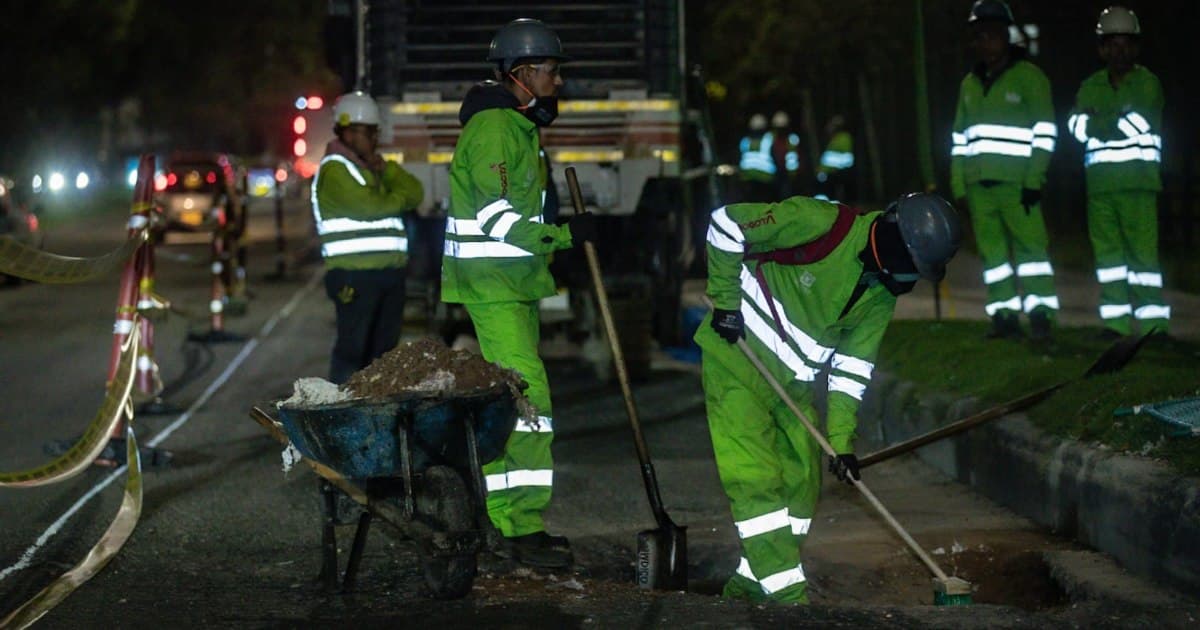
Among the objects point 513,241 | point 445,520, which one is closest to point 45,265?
point 513,241

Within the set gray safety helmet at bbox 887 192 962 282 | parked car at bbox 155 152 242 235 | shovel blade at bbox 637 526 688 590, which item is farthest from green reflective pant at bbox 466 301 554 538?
parked car at bbox 155 152 242 235

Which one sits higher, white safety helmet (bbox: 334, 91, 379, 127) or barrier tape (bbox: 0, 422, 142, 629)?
white safety helmet (bbox: 334, 91, 379, 127)

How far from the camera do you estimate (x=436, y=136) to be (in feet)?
44.6

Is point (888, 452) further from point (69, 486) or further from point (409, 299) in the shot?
point (409, 299)

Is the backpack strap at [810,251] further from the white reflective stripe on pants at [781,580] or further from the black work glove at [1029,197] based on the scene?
the black work glove at [1029,197]

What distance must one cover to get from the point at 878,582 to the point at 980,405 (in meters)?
2.22

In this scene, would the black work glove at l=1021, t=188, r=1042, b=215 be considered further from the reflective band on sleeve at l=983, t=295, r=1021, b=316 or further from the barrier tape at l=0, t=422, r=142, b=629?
the barrier tape at l=0, t=422, r=142, b=629

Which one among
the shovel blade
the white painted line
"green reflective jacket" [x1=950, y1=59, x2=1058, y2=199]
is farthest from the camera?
"green reflective jacket" [x1=950, y1=59, x2=1058, y2=199]

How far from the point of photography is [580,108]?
13.6 m

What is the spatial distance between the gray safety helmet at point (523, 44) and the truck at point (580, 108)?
213 inches

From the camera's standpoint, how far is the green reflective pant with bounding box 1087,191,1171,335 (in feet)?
38.2

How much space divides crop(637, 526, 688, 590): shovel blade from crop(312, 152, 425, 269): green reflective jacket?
10.3 ft

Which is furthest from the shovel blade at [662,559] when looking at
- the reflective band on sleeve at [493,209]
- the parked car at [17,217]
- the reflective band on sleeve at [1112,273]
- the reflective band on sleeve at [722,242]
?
the parked car at [17,217]

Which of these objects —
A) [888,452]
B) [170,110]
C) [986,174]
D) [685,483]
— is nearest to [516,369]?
[888,452]
